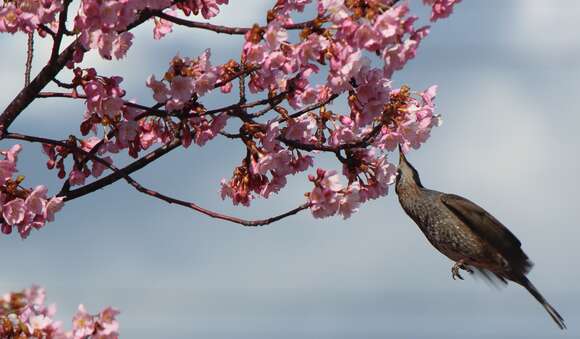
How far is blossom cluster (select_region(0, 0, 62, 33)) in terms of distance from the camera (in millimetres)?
4328

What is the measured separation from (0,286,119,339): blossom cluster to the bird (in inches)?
137

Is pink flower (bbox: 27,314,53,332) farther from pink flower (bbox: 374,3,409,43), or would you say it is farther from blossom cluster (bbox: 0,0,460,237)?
pink flower (bbox: 374,3,409,43)

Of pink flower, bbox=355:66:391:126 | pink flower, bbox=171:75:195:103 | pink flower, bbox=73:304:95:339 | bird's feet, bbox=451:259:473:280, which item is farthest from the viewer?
bird's feet, bbox=451:259:473:280

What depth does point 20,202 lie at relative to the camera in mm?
4695

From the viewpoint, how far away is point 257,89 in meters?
4.80

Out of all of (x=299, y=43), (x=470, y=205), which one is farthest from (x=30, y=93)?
(x=470, y=205)

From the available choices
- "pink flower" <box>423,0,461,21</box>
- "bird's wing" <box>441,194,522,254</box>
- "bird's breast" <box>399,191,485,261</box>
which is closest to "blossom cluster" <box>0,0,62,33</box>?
"pink flower" <box>423,0,461,21</box>

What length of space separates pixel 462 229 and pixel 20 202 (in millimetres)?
3907

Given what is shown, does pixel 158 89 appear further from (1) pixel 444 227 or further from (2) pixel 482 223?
(2) pixel 482 223

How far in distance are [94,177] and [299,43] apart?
1852 millimetres

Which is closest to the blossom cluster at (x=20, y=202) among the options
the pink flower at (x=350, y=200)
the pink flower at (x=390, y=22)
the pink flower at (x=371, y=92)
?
the pink flower at (x=350, y=200)

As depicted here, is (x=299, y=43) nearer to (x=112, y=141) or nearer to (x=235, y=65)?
(x=235, y=65)

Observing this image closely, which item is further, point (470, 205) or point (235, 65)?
point (470, 205)

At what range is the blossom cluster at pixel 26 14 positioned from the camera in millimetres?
4328
